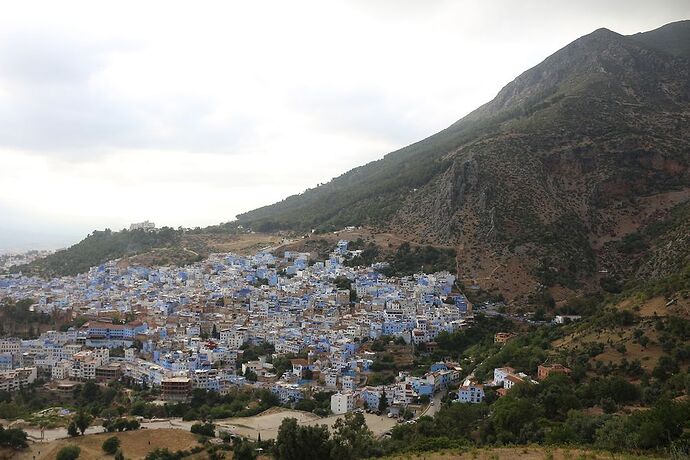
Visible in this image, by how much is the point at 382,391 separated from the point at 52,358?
19.0 meters

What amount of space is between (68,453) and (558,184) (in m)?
41.8

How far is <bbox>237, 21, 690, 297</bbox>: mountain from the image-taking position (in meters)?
44.4

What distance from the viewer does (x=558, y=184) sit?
2035 inches

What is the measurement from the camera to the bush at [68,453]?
71.7ft

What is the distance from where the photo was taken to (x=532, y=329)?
1391 inches

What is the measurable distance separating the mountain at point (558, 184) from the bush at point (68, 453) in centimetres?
2771

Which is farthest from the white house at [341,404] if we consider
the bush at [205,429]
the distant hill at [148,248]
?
the distant hill at [148,248]

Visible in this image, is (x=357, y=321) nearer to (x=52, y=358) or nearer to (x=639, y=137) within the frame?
(x=52, y=358)

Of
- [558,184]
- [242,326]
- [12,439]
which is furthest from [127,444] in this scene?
[558,184]

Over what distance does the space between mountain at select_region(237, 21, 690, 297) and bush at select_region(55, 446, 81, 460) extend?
1091 inches

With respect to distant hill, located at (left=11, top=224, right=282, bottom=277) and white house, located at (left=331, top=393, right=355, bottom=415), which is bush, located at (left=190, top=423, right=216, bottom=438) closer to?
white house, located at (left=331, top=393, right=355, bottom=415)

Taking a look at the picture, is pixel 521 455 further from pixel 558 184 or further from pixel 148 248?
pixel 148 248

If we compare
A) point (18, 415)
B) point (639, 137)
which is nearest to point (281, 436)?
point (18, 415)

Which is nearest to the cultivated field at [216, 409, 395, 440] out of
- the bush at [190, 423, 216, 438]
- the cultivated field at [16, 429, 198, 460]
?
the bush at [190, 423, 216, 438]
